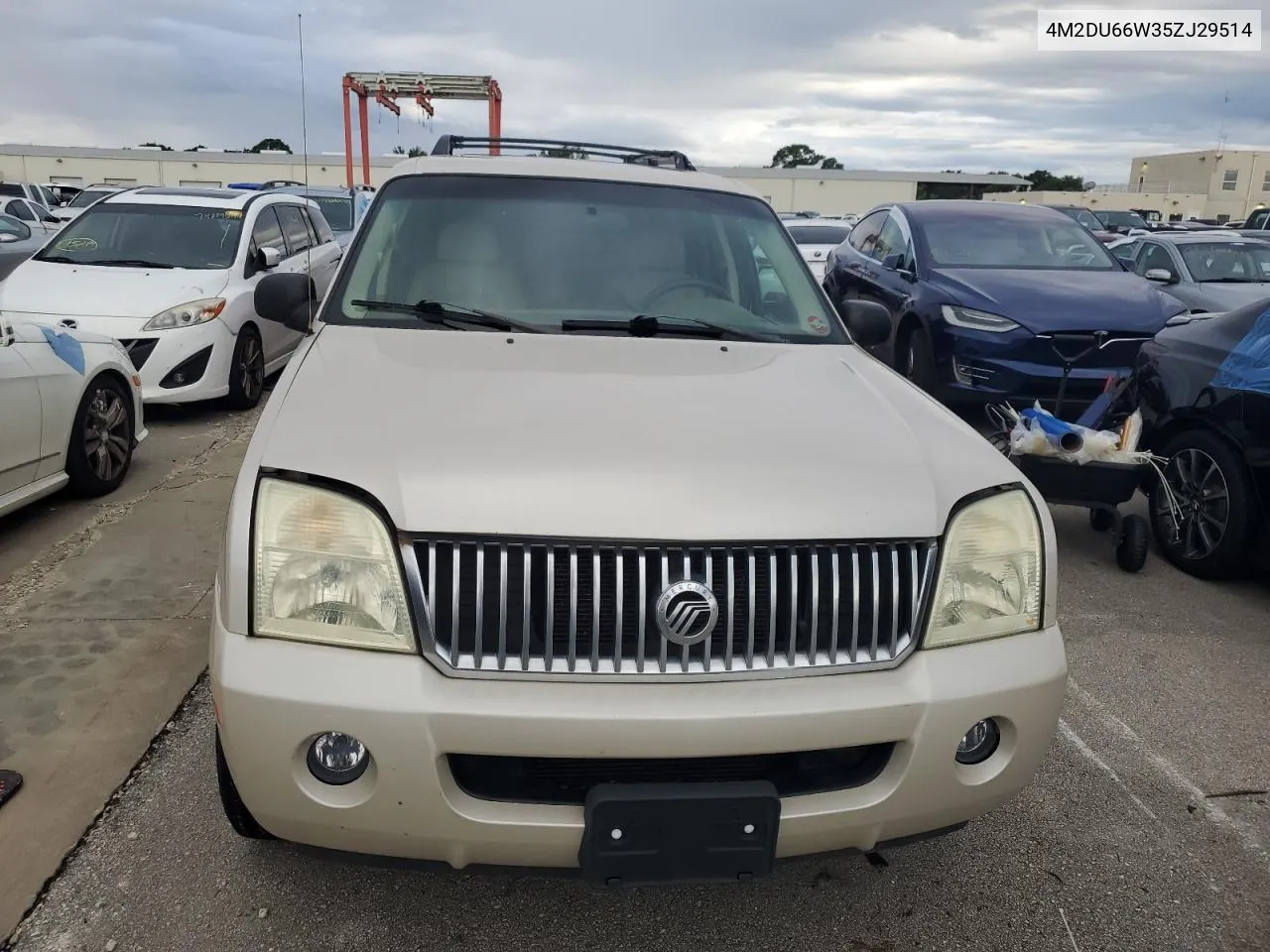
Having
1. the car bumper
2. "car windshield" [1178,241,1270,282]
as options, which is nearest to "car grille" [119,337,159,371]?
the car bumper

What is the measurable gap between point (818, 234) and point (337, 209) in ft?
24.0

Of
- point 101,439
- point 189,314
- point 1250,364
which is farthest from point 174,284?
point 1250,364

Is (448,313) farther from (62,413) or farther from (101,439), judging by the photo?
(101,439)

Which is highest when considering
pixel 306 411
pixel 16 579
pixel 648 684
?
pixel 306 411

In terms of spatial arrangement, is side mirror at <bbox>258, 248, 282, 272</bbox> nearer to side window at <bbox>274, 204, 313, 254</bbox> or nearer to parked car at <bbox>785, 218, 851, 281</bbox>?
side window at <bbox>274, 204, 313, 254</bbox>

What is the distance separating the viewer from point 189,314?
288 inches

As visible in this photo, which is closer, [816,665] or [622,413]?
[816,665]

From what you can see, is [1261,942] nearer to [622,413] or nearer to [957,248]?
[622,413]

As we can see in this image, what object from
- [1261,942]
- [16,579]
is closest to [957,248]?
[1261,942]

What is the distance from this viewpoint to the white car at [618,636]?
191 cm

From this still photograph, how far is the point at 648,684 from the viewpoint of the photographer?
196 cm

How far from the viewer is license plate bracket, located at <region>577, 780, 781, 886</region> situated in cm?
190

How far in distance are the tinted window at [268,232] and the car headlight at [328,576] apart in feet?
23.7

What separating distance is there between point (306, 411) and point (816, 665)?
4.29ft
